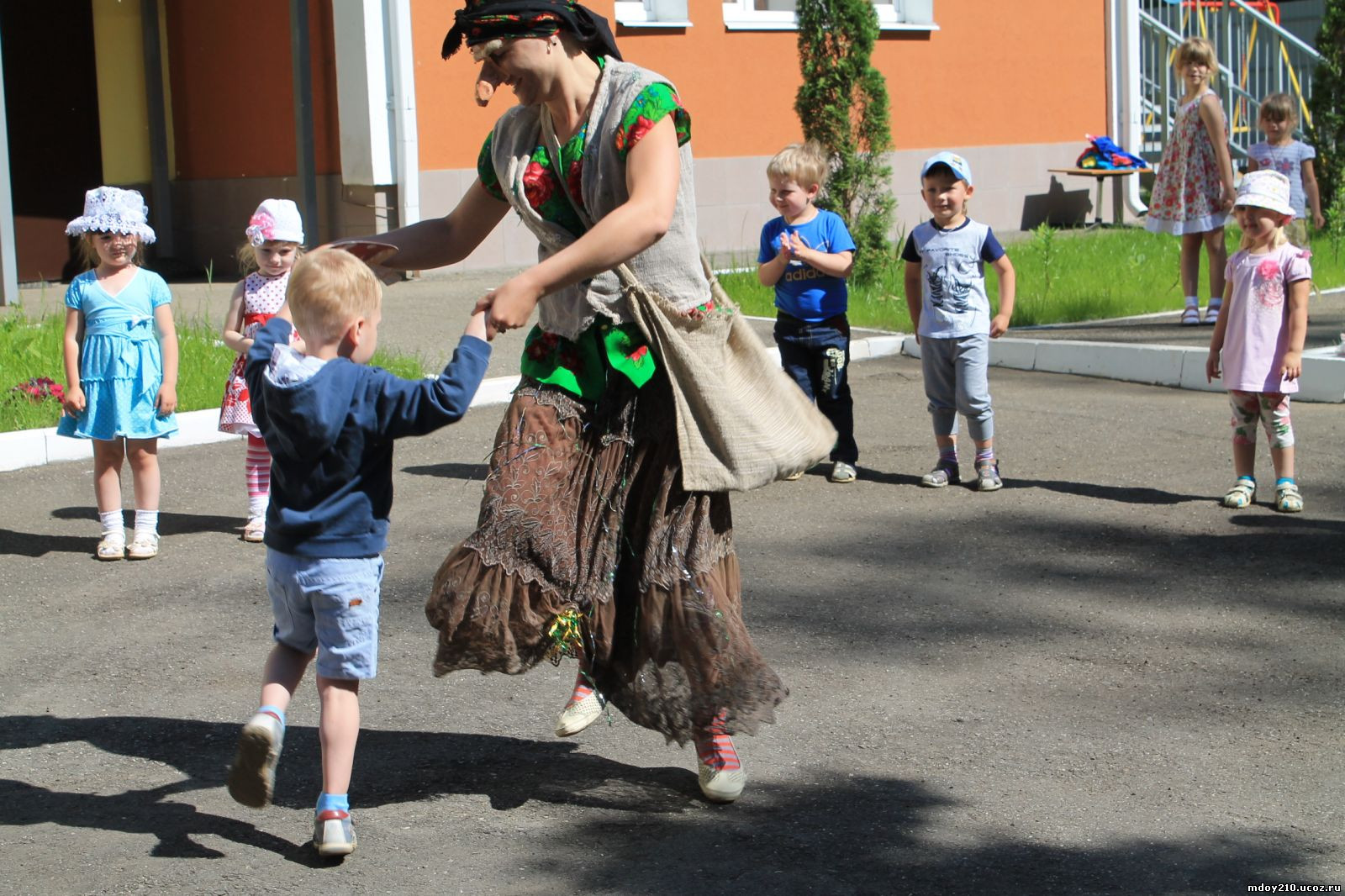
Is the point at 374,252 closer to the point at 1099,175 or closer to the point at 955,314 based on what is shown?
the point at 955,314

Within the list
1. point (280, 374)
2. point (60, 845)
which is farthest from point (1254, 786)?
point (60, 845)

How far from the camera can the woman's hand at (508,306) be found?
3352mm

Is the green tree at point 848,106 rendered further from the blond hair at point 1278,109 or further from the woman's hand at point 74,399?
the woman's hand at point 74,399

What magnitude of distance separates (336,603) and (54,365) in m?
6.58

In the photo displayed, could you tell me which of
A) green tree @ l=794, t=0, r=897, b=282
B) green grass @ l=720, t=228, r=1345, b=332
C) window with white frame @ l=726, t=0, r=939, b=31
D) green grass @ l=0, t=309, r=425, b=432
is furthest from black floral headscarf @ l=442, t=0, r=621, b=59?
window with white frame @ l=726, t=0, r=939, b=31

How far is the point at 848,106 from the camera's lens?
12.8m

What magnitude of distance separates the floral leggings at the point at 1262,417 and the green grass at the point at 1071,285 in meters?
4.01

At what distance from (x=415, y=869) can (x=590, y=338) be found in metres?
1.29

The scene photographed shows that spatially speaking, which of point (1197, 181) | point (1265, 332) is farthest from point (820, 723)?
point (1197, 181)

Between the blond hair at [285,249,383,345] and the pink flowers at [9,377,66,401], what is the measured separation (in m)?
5.59

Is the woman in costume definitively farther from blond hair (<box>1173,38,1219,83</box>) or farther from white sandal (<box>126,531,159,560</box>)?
blond hair (<box>1173,38,1219,83</box>)

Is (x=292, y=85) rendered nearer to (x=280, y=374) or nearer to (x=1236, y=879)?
(x=280, y=374)

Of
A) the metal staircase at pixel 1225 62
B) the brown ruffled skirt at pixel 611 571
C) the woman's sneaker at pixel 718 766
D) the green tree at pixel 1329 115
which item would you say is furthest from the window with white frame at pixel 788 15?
the woman's sneaker at pixel 718 766

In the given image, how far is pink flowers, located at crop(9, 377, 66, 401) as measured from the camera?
8555 mm
